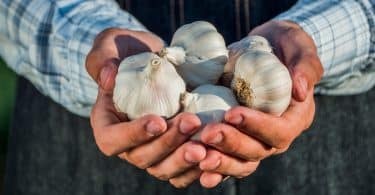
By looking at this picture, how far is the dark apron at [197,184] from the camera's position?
116 cm

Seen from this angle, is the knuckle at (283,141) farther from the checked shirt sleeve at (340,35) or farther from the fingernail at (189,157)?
the checked shirt sleeve at (340,35)

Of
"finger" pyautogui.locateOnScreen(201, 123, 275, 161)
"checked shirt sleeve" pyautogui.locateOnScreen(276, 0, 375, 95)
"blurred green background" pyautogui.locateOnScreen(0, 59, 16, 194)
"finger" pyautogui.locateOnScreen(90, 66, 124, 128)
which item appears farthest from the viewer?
"blurred green background" pyautogui.locateOnScreen(0, 59, 16, 194)

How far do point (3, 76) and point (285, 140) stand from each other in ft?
4.78

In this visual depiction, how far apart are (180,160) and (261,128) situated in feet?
0.30

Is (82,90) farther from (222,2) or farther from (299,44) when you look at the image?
(299,44)

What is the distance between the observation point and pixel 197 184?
1208mm

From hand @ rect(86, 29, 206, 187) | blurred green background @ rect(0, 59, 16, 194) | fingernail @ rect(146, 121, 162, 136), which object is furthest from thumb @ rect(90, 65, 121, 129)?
blurred green background @ rect(0, 59, 16, 194)

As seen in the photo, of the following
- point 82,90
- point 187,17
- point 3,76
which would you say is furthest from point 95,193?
point 3,76

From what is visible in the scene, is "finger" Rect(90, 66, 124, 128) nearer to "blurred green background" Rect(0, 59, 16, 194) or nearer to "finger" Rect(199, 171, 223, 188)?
"finger" Rect(199, 171, 223, 188)

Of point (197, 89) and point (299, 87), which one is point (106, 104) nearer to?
point (197, 89)

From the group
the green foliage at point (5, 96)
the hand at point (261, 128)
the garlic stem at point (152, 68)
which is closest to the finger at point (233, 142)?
the hand at point (261, 128)

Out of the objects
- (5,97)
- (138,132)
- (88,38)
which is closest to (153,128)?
(138,132)

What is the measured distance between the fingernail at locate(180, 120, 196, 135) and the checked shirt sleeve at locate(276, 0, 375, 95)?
364 mm

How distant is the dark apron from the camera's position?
3.81 feet
